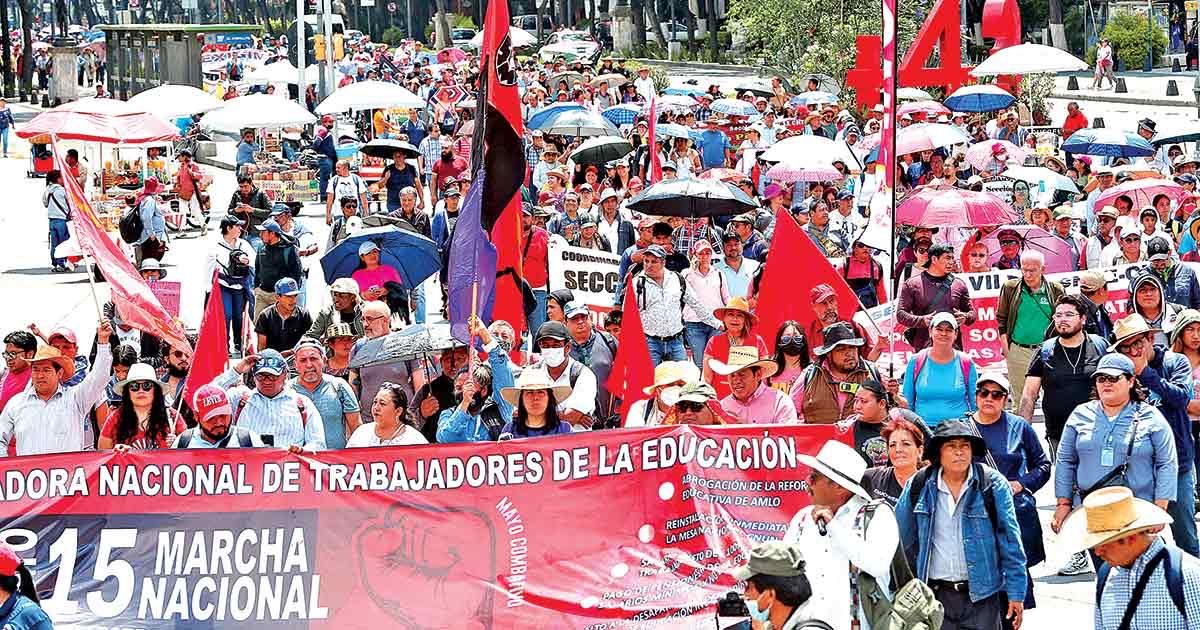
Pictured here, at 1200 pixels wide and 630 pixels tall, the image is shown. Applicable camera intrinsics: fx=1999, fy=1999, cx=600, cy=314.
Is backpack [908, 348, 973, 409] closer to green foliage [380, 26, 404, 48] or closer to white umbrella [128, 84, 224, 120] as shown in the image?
white umbrella [128, 84, 224, 120]

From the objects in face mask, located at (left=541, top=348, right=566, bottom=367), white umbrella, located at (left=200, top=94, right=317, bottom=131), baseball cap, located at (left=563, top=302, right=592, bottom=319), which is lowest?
face mask, located at (left=541, top=348, right=566, bottom=367)

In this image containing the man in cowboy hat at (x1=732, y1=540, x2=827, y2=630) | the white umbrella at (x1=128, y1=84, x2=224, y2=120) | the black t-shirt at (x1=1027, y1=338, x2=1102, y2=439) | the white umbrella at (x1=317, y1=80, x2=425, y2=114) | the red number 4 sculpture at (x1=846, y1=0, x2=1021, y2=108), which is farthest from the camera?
the red number 4 sculpture at (x1=846, y1=0, x2=1021, y2=108)

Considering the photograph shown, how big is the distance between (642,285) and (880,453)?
→ 15.4 ft

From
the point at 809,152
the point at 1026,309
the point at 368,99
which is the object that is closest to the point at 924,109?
the point at 809,152

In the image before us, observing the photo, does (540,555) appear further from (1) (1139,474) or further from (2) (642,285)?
(2) (642,285)

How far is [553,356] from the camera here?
34.9 ft

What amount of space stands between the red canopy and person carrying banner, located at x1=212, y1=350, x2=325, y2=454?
13251 mm

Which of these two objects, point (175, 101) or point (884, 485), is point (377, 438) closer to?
point (884, 485)

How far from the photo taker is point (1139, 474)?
918 centimetres

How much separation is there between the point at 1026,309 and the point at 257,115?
59.8 ft

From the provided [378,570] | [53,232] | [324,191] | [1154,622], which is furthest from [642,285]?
[324,191]

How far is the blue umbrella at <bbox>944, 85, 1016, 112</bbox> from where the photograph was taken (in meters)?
29.4

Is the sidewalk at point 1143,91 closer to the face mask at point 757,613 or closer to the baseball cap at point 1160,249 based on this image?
the baseball cap at point 1160,249

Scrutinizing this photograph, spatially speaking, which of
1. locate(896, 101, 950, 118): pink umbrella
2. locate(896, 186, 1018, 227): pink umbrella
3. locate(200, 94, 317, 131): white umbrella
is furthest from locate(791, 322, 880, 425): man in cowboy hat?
locate(200, 94, 317, 131): white umbrella
